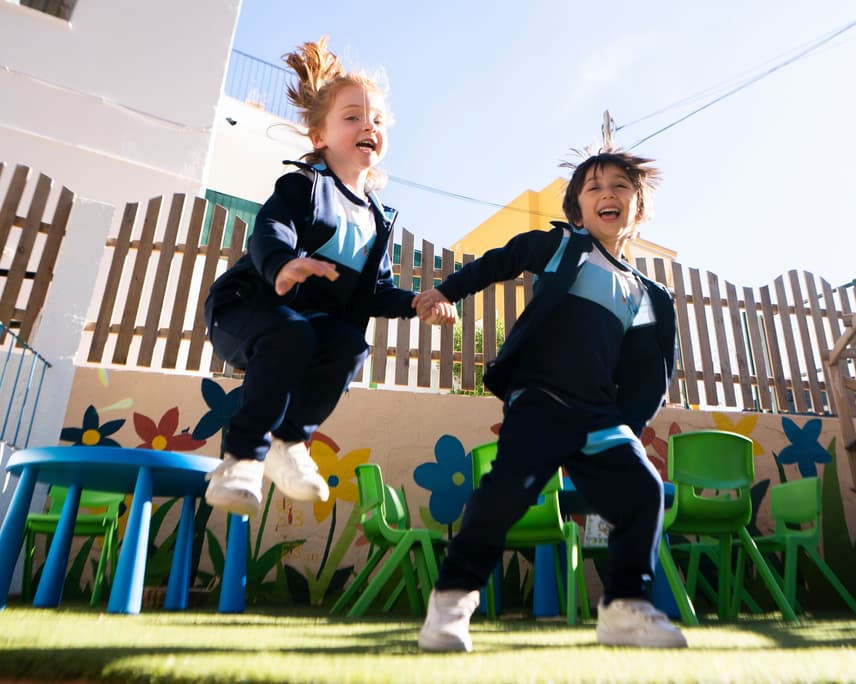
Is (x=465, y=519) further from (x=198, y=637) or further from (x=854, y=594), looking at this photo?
(x=854, y=594)

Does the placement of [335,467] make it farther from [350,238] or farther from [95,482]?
[350,238]

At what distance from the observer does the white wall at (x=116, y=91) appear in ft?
28.9

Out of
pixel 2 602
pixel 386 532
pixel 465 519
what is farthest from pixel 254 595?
pixel 465 519

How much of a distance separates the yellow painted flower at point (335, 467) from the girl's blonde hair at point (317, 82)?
9.24ft

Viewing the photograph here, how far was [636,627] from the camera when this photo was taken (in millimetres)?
1929

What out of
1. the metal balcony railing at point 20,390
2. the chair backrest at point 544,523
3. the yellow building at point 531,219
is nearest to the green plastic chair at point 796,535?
the chair backrest at point 544,523

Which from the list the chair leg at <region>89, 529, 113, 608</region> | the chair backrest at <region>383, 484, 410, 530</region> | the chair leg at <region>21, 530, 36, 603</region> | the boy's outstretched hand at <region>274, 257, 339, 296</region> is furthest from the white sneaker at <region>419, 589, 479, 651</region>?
the chair leg at <region>21, 530, 36, 603</region>

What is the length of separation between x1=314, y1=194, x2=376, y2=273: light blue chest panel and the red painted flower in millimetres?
3110

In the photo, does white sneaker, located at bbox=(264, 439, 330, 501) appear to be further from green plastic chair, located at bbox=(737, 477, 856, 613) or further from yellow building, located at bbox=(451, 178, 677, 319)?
yellow building, located at bbox=(451, 178, 677, 319)

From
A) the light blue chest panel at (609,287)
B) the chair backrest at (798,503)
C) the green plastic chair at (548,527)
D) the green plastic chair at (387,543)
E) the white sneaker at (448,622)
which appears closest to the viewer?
the white sneaker at (448,622)

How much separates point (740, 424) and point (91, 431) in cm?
501

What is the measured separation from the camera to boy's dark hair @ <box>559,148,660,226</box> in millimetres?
2555

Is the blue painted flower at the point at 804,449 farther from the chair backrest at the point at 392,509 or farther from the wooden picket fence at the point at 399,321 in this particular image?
the chair backrest at the point at 392,509

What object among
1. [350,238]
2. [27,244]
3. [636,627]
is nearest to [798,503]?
[636,627]
